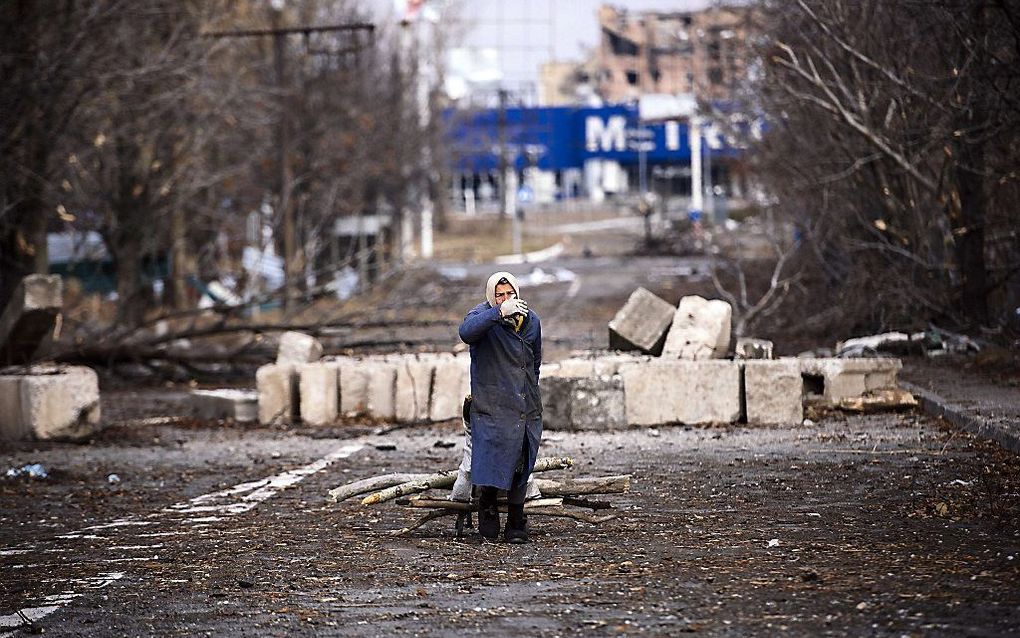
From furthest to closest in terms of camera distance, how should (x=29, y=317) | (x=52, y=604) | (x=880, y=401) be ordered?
(x=29, y=317)
(x=880, y=401)
(x=52, y=604)

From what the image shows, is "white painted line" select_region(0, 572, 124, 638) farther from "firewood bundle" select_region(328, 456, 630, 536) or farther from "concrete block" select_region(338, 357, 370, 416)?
"concrete block" select_region(338, 357, 370, 416)

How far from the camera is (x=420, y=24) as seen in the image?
73.4 metres

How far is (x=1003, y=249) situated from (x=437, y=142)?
4644 cm

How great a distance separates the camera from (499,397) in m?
10.6

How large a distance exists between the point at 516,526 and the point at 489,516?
0.19m

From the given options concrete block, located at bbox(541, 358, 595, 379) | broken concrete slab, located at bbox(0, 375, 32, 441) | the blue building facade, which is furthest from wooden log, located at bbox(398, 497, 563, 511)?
the blue building facade

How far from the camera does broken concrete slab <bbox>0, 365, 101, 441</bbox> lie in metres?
17.9

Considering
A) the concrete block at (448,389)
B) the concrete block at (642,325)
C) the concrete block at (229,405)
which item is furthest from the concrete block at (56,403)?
the concrete block at (642,325)

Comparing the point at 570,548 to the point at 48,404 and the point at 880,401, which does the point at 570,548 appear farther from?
the point at 48,404

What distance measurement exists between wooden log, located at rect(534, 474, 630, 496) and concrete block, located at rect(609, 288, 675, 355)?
804 cm

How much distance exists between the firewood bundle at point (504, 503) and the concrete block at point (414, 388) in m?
7.36

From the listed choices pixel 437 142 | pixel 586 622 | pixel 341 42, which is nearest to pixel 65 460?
pixel 586 622

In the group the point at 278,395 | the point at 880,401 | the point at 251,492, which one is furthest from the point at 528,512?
the point at 278,395

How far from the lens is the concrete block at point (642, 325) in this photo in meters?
19.4
